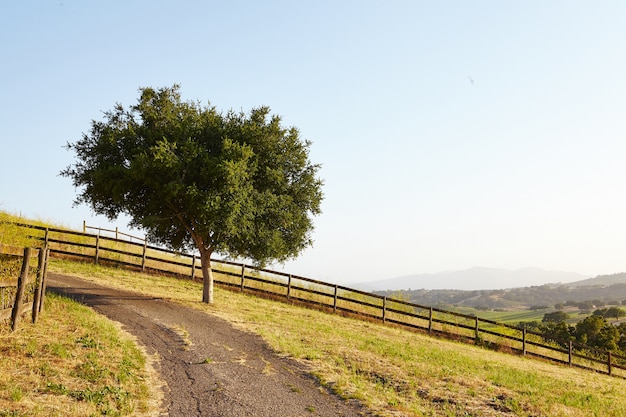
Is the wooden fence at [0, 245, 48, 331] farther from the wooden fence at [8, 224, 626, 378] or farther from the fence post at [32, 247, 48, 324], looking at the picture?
the wooden fence at [8, 224, 626, 378]

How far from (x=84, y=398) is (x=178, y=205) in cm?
1578

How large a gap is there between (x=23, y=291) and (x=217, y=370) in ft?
19.4

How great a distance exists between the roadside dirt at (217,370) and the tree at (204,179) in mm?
4968

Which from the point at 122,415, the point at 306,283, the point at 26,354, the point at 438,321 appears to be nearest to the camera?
the point at 122,415

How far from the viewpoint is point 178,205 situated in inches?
938

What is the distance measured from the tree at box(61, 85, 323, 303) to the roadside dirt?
497cm

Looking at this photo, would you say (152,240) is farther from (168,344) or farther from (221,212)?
(168,344)

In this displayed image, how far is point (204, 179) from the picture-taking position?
22375 millimetres

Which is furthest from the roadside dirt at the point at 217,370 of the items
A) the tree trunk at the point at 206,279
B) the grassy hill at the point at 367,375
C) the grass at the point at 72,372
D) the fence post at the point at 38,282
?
the tree trunk at the point at 206,279

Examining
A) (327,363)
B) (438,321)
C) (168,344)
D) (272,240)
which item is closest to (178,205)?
(272,240)

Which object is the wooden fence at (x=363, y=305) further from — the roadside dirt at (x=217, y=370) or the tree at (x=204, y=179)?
the roadside dirt at (x=217, y=370)

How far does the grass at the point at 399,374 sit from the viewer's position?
11.6 metres

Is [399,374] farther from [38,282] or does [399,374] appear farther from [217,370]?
[38,282]

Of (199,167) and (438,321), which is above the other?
(199,167)
